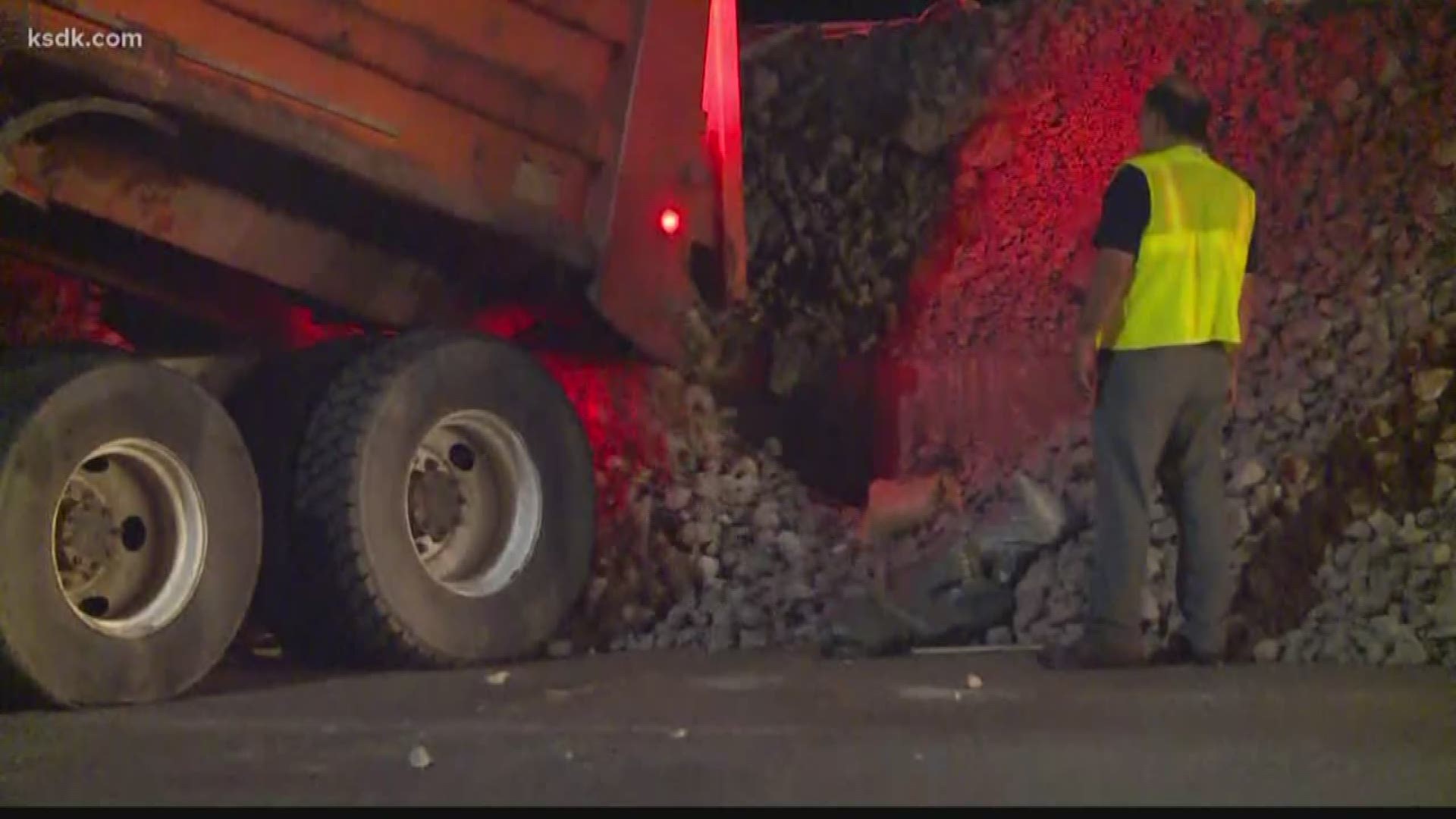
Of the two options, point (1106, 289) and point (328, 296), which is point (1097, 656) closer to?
point (1106, 289)

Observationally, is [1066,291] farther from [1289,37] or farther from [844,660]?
[844,660]

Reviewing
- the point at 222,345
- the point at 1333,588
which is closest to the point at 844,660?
the point at 1333,588

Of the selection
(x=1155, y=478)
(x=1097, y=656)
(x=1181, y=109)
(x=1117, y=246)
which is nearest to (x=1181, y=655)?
(x=1097, y=656)

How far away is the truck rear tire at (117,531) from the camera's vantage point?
5547 mm

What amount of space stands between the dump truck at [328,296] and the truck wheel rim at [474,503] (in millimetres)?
11

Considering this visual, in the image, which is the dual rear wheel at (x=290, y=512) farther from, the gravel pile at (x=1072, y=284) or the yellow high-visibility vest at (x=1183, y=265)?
the yellow high-visibility vest at (x=1183, y=265)

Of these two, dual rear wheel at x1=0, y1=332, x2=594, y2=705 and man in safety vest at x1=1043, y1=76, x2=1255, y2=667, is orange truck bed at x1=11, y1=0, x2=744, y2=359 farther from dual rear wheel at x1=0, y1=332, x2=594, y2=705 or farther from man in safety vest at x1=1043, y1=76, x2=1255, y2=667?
man in safety vest at x1=1043, y1=76, x2=1255, y2=667

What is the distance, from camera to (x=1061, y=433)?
7.88 meters

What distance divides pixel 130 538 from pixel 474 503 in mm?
1418

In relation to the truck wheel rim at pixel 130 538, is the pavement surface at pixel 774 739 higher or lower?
lower

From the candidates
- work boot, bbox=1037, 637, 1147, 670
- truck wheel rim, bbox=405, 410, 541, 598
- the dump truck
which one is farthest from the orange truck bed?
work boot, bbox=1037, 637, 1147, 670

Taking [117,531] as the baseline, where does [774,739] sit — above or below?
below

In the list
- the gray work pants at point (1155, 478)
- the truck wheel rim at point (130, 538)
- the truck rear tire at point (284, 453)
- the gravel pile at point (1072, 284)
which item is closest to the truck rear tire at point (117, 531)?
the truck wheel rim at point (130, 538)

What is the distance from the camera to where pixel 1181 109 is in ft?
20.8
